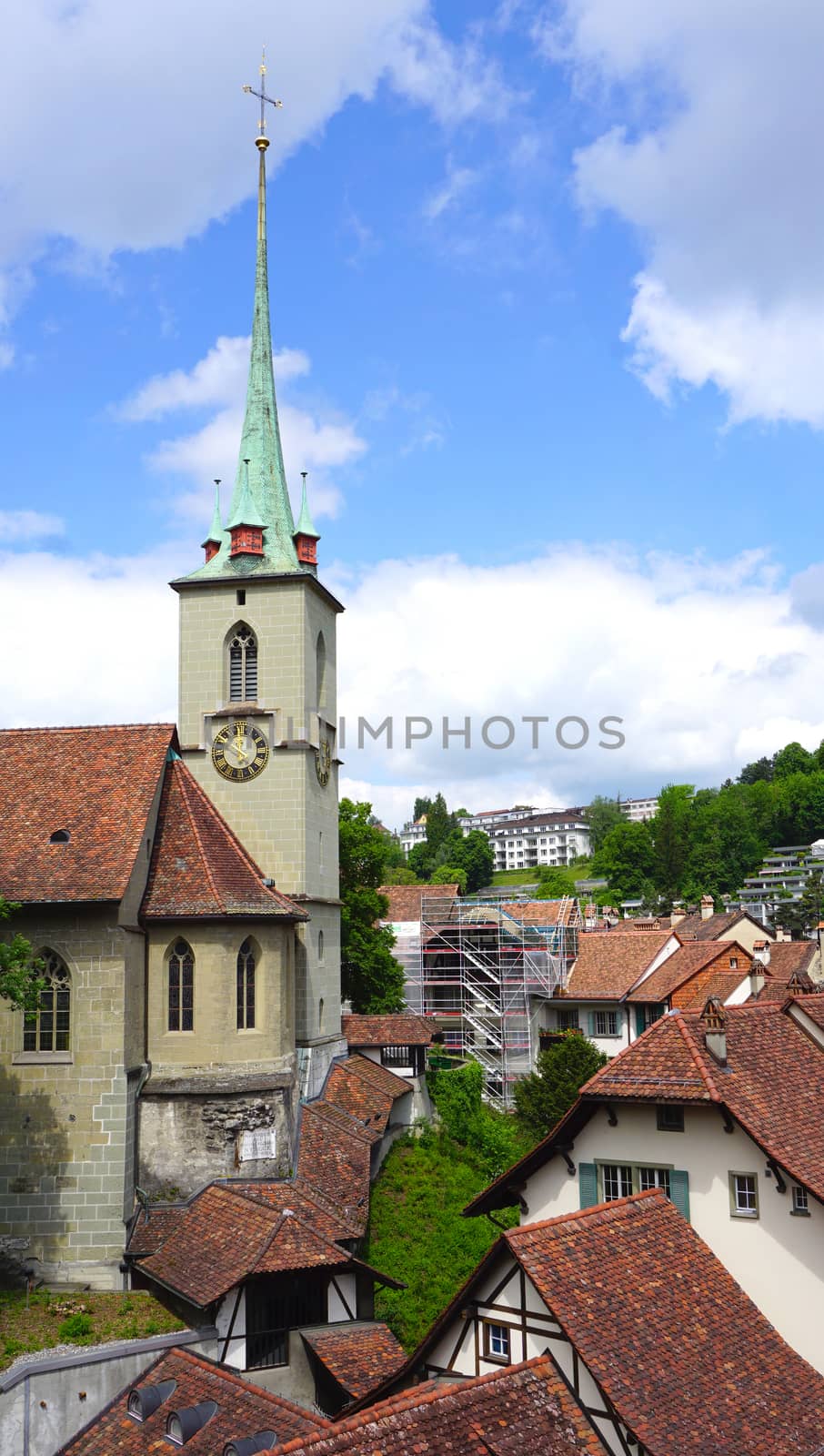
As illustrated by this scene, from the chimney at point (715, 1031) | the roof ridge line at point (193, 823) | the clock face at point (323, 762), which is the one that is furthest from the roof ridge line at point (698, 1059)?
the clock face at point (323, 762)

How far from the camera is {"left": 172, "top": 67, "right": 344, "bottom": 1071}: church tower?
34.9m

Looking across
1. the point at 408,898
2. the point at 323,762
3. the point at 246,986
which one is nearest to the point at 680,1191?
the point at 246,986

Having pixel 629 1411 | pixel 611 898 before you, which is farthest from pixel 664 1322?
pixel 611 898

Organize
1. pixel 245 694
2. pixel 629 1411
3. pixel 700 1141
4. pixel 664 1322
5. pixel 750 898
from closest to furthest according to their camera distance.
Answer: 1. pixel 629 1411
2. pixel 664 1322
3. pixel 700 1141
4. pixel 245 694
5. pixel 750 898

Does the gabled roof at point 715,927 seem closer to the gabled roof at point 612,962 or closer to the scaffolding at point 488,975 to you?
the gabled roof at point 612,962

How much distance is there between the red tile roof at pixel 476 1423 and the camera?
12312 mm

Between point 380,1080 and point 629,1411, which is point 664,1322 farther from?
point 380,1080

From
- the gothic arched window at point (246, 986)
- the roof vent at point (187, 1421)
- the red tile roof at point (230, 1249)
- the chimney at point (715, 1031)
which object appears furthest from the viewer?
the gothic arched window at point (246, 986)

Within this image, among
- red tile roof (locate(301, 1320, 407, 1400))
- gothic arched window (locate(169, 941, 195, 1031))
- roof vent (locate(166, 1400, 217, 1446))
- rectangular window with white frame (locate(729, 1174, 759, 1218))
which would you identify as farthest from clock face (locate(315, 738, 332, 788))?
rectangular window with white frame (locate(729, 1174, 759, 1218))

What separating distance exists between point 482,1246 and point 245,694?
16.7 m

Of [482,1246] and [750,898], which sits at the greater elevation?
[750,898]

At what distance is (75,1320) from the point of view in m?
23.9

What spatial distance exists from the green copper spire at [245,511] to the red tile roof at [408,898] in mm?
28991

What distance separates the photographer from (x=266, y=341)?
4044 cm
